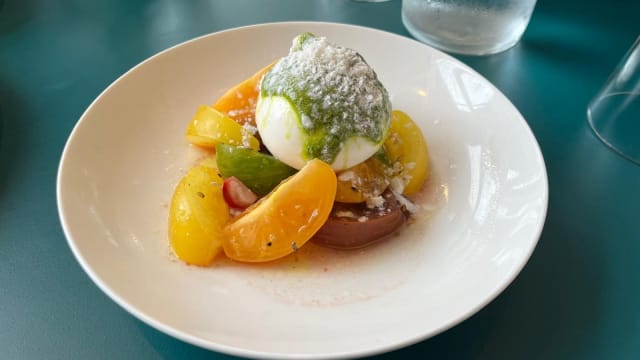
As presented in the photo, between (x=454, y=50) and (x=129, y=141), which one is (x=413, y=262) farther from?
(x=454, y=50)

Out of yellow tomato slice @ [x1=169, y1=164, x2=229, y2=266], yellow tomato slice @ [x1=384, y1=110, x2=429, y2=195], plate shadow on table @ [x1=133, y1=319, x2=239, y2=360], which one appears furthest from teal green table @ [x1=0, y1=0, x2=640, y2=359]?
yellow tomato slice @ [x1=384, y1=110, x2=429, y2=195]

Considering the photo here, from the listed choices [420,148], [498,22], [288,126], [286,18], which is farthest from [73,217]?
[498,22]

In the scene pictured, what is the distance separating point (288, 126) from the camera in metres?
0.99

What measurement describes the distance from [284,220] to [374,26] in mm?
927

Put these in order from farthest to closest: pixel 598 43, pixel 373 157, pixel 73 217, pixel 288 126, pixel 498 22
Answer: pixel 598 43 → pixel 498 22 → pixel 373 157 → pixel 288 126 → pixel 73 217

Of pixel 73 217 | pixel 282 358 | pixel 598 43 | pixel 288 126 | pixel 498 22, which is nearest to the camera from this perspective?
pixel 282 358

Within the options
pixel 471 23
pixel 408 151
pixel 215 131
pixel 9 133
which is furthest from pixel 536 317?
pixel 9 133

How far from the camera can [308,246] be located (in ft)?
3.32

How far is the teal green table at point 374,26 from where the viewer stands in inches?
34.6

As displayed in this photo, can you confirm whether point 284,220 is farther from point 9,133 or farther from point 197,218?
point 9,133

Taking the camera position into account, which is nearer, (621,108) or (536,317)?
(536,317)

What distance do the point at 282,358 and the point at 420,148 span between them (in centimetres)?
58

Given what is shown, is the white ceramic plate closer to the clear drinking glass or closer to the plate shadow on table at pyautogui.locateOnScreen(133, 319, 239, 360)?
the plate shadow on table at pyautogui.locateOnScreen(133, 319, 239, 360)

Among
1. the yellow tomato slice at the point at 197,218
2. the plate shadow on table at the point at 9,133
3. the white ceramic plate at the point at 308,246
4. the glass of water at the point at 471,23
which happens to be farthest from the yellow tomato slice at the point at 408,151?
the plate shadow on table at the point at 9,133
